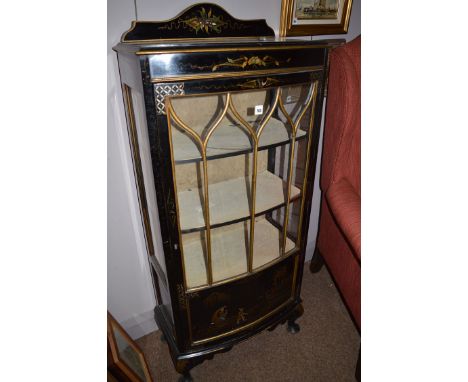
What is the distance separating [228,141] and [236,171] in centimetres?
35

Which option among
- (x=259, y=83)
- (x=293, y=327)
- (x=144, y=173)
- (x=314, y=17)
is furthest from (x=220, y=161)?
(x=293, y=327)

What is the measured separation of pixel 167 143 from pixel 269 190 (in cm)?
61

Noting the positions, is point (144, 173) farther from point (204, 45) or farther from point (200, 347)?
point (200, 347)

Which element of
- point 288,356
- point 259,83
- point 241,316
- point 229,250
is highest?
point 259,83

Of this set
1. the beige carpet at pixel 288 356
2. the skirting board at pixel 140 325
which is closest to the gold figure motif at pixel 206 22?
the skirting board at pixel 140 325

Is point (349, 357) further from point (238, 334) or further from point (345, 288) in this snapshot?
point (238, 334)

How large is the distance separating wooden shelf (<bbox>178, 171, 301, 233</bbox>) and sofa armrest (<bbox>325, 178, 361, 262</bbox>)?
0.20 meters

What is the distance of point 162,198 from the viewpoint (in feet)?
3.44

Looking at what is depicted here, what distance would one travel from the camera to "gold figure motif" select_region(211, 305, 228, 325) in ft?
4.53

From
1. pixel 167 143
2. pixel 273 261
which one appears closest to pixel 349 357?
pixel 273 261

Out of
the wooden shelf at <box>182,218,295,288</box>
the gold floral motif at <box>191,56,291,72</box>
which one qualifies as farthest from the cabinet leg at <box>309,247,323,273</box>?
the gold floral motif at <box>191,56,291,72</box>

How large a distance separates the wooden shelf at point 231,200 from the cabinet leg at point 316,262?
95 cm

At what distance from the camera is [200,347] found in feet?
4.69

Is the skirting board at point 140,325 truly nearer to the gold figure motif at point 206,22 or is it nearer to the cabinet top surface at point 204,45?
the cabinet top surface at point 204,45
